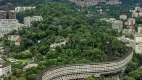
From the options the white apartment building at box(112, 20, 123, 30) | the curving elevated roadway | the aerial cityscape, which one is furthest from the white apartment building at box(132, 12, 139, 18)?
the curving elevated roadway

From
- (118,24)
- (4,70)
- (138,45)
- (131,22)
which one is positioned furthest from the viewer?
(131,22)

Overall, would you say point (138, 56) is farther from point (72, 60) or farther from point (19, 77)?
point (19, 77)

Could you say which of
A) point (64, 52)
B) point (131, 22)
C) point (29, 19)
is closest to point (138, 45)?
point (64, 52)

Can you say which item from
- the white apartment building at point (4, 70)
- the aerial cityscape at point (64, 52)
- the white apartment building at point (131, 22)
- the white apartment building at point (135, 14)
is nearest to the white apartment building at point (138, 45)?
the aerial cityscape at point (64, 52)

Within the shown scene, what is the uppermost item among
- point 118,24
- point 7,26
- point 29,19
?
point 29,19

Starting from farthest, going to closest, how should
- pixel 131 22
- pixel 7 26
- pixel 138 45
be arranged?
pixel 131 22 → pixel 7 26 → pixel 138 45

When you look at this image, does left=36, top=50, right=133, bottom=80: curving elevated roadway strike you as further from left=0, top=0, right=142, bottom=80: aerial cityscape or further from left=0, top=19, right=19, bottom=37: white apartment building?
left=0, top=19, right=19, bottom=37: white apartment building

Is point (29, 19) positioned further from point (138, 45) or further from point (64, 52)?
point (64, 52)

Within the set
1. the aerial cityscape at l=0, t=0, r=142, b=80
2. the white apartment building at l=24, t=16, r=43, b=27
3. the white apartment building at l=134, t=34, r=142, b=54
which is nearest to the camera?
the aerial cityscape at l=0, t=0, r=142, b=80

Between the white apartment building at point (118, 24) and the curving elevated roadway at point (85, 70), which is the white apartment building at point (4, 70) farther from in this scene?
the white apartment building at point (118, 24)
